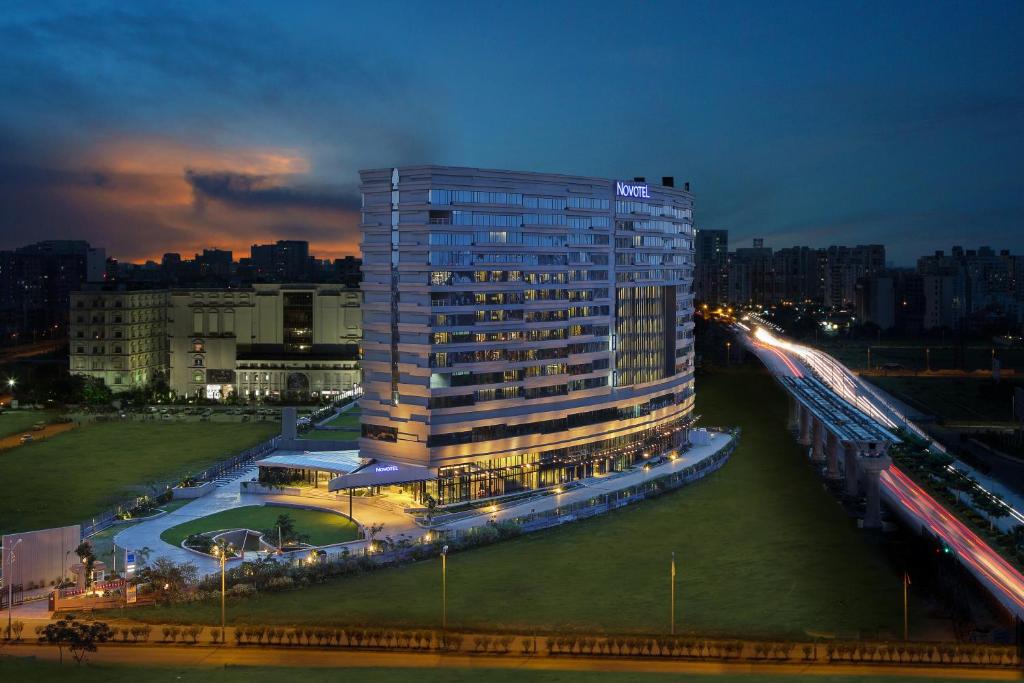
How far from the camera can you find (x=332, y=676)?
104 ft

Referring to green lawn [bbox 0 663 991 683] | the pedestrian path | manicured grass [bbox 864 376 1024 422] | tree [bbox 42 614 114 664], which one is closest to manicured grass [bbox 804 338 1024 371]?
manicured grass [bbox 864 376 1024 422]

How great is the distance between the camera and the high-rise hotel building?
181 feet

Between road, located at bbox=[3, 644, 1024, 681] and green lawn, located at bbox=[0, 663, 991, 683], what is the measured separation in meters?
0.32

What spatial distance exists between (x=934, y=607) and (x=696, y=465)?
2675cm

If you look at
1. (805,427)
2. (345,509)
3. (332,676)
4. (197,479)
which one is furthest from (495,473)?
(805,427)

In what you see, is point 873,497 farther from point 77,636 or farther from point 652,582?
point 77,636

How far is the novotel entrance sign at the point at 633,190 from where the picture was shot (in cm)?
6450

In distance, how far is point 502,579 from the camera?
138ft

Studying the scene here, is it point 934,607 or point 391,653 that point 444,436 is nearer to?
point 391,653

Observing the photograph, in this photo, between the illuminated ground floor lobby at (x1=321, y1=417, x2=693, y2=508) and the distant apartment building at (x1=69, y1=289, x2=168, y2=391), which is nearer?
the illuminated ground floor lobby at (x1=321, y1=417, x2=693, y2=508)

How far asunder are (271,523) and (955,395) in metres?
82.6

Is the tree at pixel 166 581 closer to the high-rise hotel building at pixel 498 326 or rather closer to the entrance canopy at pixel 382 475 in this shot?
the entrance canopy at pixel 382 475

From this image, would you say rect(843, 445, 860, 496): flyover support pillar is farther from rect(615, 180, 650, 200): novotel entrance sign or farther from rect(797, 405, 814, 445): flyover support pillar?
rect(615, 180, 650, 200): novotel entrance sign

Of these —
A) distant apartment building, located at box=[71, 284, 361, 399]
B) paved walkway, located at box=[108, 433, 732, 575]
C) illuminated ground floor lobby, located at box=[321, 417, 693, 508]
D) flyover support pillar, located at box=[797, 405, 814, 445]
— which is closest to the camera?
paved walkway, located at box=[108, 433, 732, 575]
